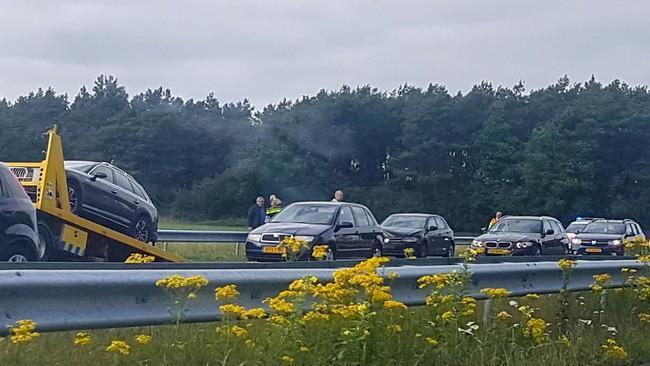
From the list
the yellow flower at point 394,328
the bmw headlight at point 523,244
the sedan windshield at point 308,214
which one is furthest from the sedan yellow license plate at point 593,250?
the yellow flower at point 394,328

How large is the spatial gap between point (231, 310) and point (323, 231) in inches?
564

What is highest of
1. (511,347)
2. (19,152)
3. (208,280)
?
(19,152)

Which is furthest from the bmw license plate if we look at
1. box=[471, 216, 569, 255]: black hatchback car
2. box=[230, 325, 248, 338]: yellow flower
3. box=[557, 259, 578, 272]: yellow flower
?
box=[230, 325, 248, 338]: yellow flower

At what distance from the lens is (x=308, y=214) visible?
21844mm

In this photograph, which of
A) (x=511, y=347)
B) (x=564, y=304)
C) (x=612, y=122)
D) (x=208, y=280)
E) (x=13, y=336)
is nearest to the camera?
(x=13, y=336)

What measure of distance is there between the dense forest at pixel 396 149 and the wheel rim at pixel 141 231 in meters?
49.0

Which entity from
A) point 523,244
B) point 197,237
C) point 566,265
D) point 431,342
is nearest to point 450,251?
point 523,244

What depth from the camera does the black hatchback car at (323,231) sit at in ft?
66.7

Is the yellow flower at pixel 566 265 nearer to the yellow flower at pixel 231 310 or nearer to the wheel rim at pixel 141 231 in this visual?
the yellow flower at pixel 231 310

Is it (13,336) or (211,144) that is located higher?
(211,144)

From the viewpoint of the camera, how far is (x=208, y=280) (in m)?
6.80

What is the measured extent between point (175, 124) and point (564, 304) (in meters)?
69.1

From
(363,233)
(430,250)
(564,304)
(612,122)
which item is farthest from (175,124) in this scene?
(564,304)

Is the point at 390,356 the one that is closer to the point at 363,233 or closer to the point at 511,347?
the point at 511,347
